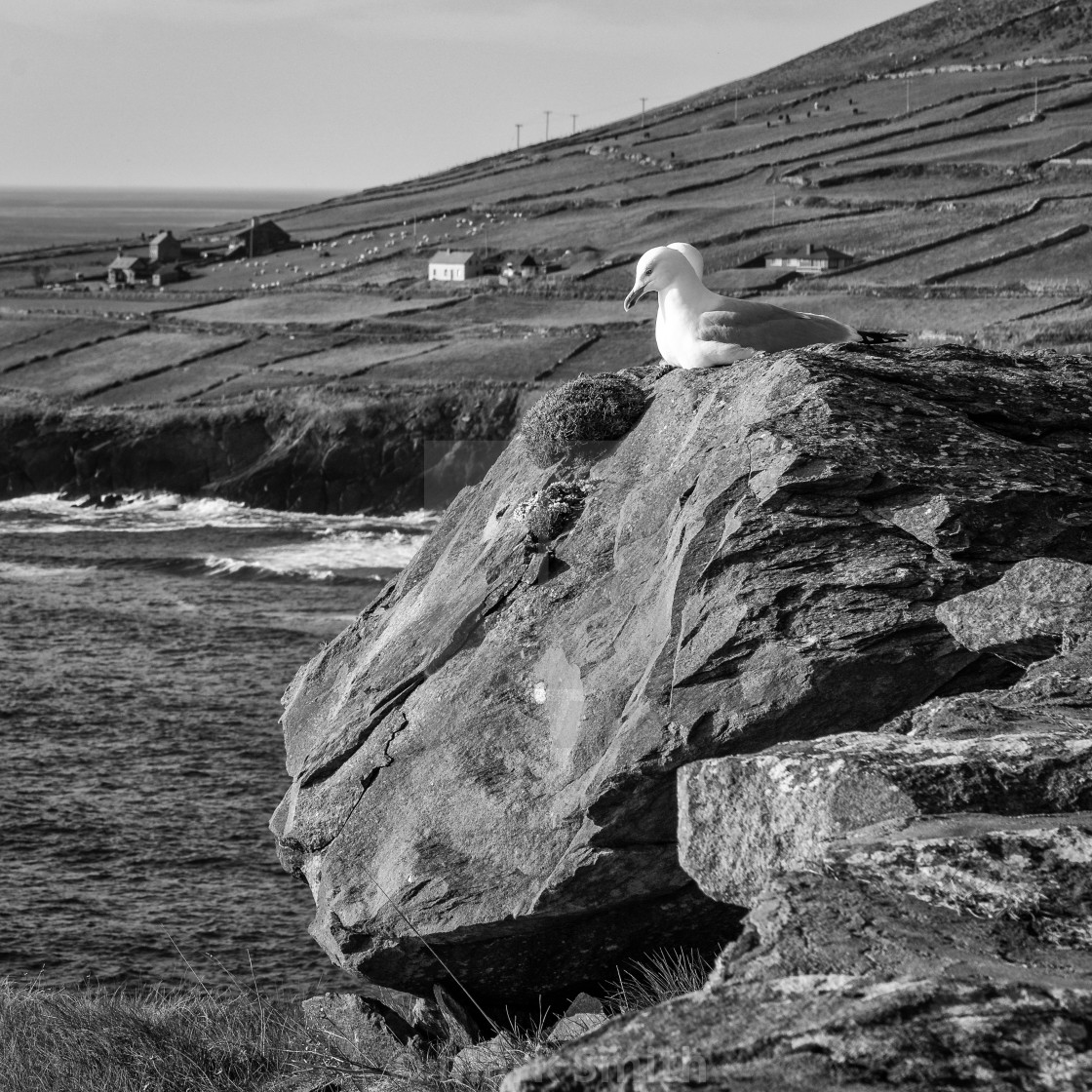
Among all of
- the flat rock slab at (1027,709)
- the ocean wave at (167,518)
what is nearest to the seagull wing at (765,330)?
the flat rock slab at (1027,709)

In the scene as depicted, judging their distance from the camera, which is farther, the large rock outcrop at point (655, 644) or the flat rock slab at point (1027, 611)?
the large rock outcrop at point (655, 644)

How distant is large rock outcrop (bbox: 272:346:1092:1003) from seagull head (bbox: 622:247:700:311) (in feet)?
3.57

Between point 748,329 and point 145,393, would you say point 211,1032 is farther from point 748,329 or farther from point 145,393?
point 145,393

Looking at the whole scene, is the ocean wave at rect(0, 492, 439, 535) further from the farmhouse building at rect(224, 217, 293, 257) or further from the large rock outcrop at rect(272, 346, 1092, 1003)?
the farmhouse building at rect(224, 217, 293, 257)

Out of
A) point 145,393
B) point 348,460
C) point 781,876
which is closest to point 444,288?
point 145,393

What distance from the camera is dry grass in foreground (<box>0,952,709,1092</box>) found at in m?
11.6

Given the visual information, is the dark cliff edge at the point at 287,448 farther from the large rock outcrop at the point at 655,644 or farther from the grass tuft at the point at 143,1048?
the grass tuft at the point at 143,1048

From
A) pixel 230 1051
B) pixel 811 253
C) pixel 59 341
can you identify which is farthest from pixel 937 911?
pixel 59 341

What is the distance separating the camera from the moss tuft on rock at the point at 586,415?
16.3 meters

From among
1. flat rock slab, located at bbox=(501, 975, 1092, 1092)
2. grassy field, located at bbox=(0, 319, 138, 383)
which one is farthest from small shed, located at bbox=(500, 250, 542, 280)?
flat rock slab, located at bbox=(501, 975, 1092, 1092)

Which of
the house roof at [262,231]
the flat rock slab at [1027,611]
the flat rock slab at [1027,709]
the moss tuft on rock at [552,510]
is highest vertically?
the house roof at [262,231]

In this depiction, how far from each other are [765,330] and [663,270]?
1.36 m

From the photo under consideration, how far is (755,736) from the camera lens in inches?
466

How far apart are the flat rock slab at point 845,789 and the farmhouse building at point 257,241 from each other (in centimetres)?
16799
